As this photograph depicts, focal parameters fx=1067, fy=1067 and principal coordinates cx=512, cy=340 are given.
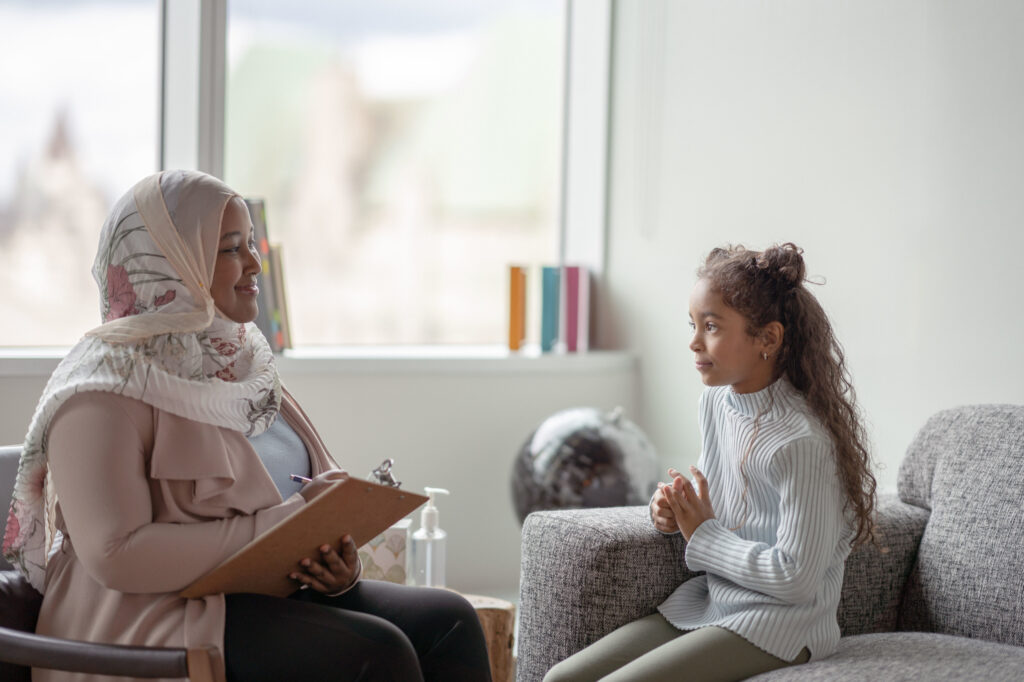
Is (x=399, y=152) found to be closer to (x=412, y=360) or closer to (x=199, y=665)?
(x=412, y=360)

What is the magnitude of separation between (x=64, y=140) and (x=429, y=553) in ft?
5.82

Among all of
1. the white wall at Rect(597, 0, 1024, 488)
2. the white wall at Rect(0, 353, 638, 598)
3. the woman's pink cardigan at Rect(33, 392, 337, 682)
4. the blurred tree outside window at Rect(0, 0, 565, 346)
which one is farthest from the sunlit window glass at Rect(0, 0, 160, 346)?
the woman's pink cardigan at Rect(33, 392, 337, 682)

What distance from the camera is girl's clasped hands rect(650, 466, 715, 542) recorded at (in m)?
1.83

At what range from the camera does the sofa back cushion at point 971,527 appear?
1839 mm

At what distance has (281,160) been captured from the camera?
11.5ft

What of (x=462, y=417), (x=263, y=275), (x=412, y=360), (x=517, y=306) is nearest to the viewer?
(x=263, y=275)

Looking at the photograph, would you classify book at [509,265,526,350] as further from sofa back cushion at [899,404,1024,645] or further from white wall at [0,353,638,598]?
sofa back cushion at [899,404,1024,645]

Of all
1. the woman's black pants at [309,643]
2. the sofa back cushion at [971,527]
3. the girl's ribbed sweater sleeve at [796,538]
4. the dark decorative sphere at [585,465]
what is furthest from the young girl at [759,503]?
the dark decorative sphere at [585,465]

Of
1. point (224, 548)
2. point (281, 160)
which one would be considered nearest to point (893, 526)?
point (224, 548)

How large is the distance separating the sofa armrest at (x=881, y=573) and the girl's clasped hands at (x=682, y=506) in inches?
13.1

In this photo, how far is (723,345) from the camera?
5.94 ft

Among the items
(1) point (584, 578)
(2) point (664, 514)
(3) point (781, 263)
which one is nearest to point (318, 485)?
(1) point (584, 578)

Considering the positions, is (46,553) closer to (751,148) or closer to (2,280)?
(2,280)

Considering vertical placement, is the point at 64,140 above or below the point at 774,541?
above
